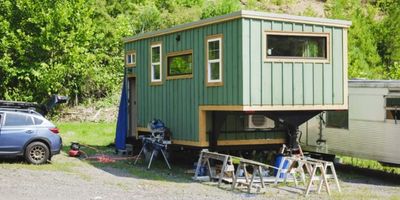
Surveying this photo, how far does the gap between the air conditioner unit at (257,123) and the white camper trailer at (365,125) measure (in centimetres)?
170

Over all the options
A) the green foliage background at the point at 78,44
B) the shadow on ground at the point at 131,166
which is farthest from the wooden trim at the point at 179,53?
the green foliage background at the point at 78,44

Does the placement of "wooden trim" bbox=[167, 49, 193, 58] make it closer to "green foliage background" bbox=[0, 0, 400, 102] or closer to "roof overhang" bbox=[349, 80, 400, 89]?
"roof overhang" bbox=[349, 80, 400, 89]

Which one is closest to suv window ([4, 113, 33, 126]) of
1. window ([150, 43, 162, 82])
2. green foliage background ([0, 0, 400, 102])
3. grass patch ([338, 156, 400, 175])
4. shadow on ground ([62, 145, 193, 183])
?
shadow on ground ([62, 145, 193, 183])

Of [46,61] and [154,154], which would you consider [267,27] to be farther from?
[46,61]

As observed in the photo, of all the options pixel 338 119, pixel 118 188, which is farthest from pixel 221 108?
pixel 338 119

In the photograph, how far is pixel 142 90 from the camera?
19.1 metres

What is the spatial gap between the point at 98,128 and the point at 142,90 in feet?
32.6

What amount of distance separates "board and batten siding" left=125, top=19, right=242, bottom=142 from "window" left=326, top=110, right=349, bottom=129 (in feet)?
13.8

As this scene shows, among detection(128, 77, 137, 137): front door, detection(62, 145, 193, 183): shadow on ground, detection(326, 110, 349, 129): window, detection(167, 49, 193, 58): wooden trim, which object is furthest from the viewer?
detection(128, 77, 137, 137): front door

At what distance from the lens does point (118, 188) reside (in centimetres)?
1284

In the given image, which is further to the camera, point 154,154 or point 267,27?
point 154,154

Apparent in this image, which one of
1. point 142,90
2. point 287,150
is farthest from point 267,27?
point 142,90

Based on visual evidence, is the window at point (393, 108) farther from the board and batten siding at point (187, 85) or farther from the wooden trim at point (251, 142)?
the board and batten siding at point (187, 85)

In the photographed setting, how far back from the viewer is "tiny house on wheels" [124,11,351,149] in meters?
14.4
